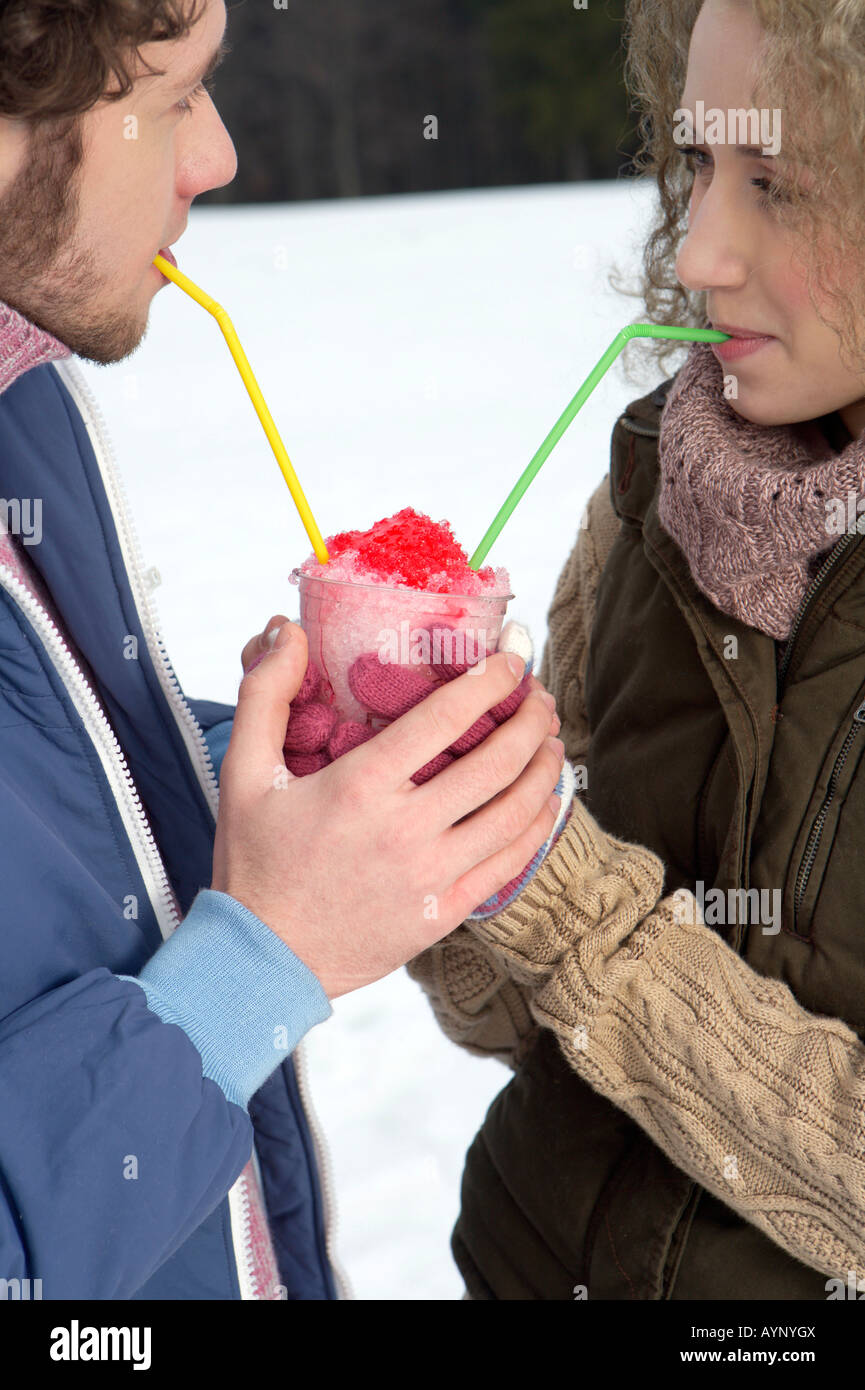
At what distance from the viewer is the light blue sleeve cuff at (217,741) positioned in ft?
4.09

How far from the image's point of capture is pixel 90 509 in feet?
3.55

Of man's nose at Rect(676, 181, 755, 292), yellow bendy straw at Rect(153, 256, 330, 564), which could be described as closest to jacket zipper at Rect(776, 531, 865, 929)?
man's nose at Rect(676, 181, 755, 292)

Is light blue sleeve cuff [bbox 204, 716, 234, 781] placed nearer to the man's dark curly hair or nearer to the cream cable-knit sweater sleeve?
the cream cable-knit sweater sleeve

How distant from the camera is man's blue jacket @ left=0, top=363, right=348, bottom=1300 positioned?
0.79 m

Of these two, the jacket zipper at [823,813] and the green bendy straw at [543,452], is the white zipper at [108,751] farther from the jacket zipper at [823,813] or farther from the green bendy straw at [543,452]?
the jacket zipper at [823,813]

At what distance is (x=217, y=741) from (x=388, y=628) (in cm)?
37

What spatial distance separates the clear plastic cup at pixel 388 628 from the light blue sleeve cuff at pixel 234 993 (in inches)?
8.1

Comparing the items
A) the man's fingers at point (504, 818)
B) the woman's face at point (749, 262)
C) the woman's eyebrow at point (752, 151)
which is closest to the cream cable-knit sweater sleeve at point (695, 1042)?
the man's fingers at point (504, 818)

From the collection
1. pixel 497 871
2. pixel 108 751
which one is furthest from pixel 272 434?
pixel 497 871

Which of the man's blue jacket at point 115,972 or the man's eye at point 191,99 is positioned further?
the man's eye at point 191,99

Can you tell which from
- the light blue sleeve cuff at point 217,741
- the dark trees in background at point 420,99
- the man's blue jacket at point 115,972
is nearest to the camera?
the man's blue jacket at point 115,972

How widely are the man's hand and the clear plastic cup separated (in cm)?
3
